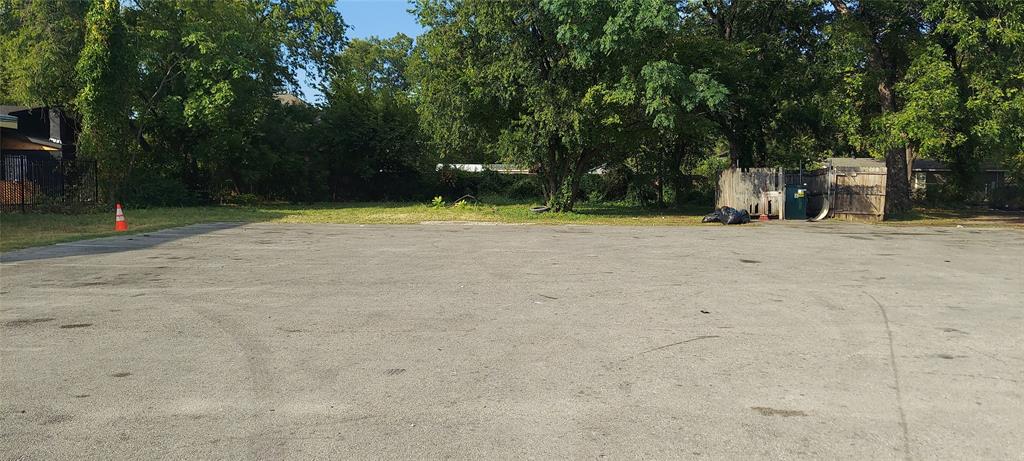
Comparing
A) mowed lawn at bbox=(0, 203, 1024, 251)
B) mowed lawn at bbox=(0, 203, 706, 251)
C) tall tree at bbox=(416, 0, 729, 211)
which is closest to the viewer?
mowed lawn at bbox=(0, 203, 706, 251)

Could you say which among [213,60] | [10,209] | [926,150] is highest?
[213,60]

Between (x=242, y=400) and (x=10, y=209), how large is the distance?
23.9 metres

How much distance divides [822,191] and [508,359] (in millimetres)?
23902

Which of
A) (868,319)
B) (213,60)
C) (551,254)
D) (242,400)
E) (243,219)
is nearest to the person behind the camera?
(242,400)

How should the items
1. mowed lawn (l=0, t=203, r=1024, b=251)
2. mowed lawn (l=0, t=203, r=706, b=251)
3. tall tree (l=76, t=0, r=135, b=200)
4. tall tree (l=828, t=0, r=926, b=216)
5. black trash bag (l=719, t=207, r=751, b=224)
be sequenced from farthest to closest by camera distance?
tall tree (l=828, t=0, r=926, b=216)
tall tree (l=76, t=0, r=135, b=200)
black trash bag (l=719, t=207, r=751, b=224)
mowed lawn (l=0, t=203, r=1024, b=251)
mowed lawn (l=0, t=203, r=706, b=251)

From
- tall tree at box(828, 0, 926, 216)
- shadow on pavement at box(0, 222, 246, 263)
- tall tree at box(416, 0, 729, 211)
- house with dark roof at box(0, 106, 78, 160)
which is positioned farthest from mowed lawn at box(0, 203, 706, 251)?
tall tree at box(828, 0, 926, 216)

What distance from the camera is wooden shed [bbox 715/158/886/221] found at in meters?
25.5

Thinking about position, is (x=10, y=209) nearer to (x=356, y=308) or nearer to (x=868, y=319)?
(x=356, y=308)

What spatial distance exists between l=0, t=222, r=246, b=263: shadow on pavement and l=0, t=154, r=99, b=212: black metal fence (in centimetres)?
958

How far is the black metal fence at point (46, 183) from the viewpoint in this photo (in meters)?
24.0

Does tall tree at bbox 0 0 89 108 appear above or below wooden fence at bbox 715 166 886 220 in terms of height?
above

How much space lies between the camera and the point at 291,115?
36.9 meters

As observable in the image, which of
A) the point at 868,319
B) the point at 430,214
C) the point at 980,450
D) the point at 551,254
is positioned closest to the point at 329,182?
the point at 430,214

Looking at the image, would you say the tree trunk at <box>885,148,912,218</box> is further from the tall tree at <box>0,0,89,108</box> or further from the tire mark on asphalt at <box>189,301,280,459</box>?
the tall tree at <box>0,0,89,108</box>
